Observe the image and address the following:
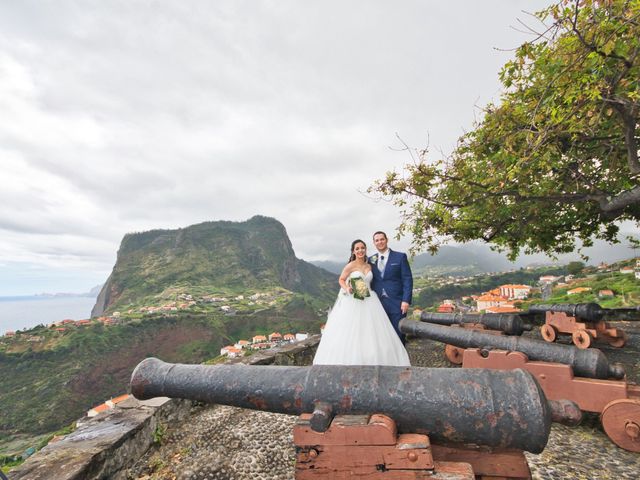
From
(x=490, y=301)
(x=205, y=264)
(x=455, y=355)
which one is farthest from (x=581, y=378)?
(x=205, y=264)

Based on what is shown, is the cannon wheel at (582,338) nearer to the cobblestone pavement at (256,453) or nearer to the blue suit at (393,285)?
the cobblestone pavement at (256,453)

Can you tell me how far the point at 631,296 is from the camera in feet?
62.0

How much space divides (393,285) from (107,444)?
3511 millimetres

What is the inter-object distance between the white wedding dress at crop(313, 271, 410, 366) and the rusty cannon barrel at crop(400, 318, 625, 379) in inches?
42.0

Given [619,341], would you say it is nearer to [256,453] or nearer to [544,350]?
[544,350]

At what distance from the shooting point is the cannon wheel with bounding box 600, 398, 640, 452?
2.74m

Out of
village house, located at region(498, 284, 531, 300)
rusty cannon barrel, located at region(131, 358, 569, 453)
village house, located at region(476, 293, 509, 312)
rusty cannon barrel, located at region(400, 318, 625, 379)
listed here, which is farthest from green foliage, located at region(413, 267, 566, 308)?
rusty cannon barrel, located at region(131, 358, 569, 453)

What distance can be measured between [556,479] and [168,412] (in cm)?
365

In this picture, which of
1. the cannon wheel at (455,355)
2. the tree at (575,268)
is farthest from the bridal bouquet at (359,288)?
the tree at (575,268)

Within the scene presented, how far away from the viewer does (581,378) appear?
3152 millimetres

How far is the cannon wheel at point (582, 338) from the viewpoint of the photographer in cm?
566

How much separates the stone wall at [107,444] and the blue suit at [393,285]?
111 inches

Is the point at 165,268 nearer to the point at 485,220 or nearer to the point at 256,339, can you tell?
the point at 256,339

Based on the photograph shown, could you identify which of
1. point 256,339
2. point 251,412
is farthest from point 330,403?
point 256,339
